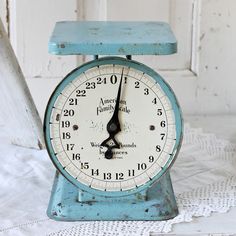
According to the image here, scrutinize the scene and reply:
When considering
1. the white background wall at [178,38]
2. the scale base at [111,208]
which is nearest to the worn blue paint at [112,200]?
the scale base at [111,208]

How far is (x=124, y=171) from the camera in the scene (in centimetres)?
92

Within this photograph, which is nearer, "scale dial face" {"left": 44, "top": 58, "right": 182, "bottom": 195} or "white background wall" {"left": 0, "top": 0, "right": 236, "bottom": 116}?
"scale dial face" {"left": 44, "top": 58, "right": 182, "bottom": 195}

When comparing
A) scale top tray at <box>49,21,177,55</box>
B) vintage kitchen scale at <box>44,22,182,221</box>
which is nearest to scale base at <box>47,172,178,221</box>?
vintage kitchen scale at <box>44,22,182,221</box>

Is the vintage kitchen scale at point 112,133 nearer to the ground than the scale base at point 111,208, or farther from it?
farther from it

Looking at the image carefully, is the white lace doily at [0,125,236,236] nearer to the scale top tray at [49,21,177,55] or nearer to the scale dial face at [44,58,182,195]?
the scale dial face at [44,58,182,195]

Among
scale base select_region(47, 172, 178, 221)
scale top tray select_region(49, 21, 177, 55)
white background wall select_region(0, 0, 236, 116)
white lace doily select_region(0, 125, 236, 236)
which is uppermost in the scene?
scale top tray select_region(49, 21, 177, 55)

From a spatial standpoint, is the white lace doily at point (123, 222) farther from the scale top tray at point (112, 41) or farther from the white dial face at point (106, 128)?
the scale top tray at point (112, 41)

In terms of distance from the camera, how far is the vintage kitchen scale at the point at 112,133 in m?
0.90

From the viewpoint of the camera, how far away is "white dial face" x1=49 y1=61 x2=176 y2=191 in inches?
35.4

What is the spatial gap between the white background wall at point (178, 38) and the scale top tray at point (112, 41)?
378 mm

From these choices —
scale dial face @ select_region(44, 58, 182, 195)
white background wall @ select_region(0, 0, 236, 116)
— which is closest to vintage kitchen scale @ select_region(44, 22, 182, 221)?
scale dial face @ select_region(44, 58, 182, 195)

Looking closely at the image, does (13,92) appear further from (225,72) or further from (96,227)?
(225,72)

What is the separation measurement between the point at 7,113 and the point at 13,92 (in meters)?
0.05

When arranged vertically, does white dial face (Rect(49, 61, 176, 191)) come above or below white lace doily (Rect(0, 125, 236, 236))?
above
